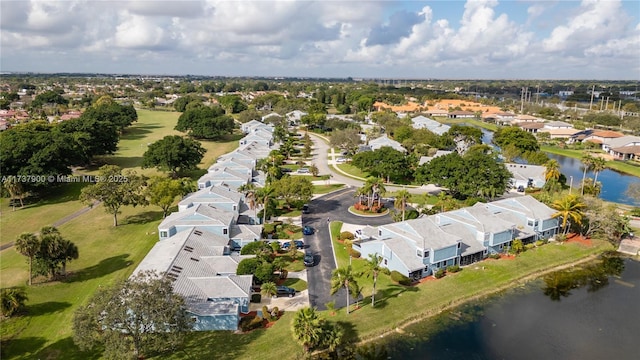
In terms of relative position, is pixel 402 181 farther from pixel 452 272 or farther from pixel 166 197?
pixel 166 197

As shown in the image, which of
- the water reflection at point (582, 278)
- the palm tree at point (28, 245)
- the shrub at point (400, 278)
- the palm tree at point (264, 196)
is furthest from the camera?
the palm tree at point (264, 196)

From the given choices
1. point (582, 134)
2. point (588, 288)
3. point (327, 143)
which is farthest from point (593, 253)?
point (582, 134)

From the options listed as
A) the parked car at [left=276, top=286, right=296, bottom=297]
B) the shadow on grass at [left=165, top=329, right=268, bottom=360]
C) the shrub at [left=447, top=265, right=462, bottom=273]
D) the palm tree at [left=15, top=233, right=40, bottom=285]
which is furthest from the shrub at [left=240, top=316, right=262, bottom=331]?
the shrub at [left=447, top=265, right=462, bottom=273]

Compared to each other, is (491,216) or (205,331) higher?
(491,216)

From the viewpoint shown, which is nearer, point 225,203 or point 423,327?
point 423,327

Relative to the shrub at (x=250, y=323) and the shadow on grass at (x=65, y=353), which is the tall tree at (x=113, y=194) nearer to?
the shadow on grass at (x=65, y=353)

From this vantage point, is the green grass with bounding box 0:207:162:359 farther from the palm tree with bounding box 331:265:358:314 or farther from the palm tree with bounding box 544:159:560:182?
the palm tree with bounding box 544:159:560:182

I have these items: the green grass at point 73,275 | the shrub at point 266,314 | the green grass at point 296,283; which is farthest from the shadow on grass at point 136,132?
the shrub at point 266,314
